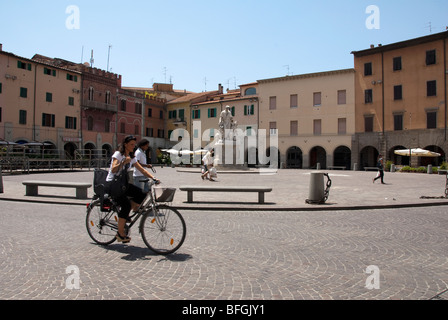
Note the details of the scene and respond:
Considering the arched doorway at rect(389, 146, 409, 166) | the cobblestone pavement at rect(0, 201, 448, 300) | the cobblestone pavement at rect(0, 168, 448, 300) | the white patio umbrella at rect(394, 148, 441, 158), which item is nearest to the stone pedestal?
the white patio umbrella at rect(394, 148, 441, 158)

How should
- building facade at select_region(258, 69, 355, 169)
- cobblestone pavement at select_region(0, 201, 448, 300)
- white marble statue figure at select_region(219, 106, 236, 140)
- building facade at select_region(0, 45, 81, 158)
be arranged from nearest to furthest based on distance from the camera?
cobblestone pavement at select_region(0, 201, 448, 300)
white marble statue figure at select_region(219, 106, 236, 140)
building facade at select_region(0, 45, 81, 158)
building facade at select_region(258, 69, 355, 169)

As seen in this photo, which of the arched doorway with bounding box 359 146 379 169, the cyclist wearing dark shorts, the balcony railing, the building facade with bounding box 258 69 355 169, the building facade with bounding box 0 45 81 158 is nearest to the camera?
the cyclist wearing dark shorts

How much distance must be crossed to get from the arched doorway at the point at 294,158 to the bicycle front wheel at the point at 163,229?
47.1 meters

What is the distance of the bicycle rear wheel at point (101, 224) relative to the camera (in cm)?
599

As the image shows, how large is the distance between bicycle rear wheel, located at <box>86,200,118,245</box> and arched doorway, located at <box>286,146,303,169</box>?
46.8 m

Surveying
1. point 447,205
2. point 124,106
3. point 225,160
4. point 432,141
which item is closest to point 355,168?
point 432,141

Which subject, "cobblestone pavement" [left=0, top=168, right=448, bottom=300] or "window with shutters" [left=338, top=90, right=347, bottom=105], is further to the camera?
"window with shutters" [left=338, top=90, right=347, bottom=105]

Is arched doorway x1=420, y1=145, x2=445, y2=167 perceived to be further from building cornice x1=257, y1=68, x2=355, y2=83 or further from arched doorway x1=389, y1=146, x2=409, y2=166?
building cornice x1=257, y1=68, x2=355, y2=83

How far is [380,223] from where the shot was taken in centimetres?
819

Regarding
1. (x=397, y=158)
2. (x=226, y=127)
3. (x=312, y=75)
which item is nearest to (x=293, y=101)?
(x=312, y=75)

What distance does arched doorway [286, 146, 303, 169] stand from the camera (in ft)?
170

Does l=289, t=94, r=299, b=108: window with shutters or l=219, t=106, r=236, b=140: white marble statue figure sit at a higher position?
l=289, t=94, r=299, b=108: window with shutters
